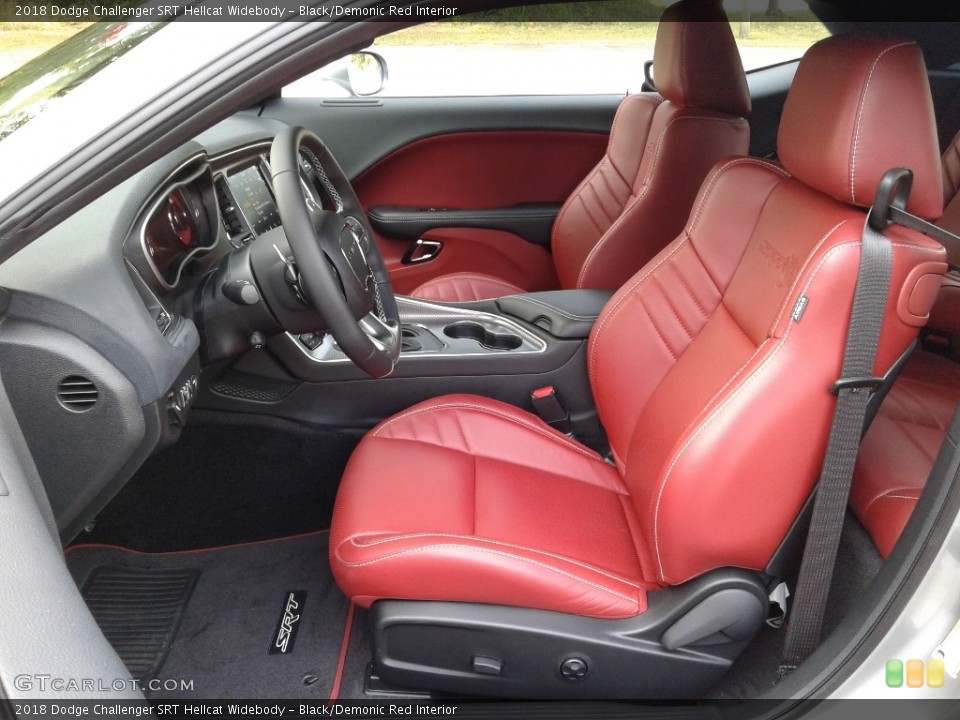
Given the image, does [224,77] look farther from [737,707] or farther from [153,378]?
[737,707]

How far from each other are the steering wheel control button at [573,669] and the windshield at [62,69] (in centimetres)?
106

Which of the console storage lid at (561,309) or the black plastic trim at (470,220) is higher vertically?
the console storage lid at (561,309)

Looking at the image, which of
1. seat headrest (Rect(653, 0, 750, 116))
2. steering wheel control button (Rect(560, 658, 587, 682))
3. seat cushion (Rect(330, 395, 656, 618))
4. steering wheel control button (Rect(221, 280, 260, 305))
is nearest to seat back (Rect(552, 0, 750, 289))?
seat headrest (Rect(653, 0, 750, 116))

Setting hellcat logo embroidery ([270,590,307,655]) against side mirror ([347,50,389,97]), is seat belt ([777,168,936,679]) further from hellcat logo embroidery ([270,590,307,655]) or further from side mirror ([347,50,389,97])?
side mirror ([347,50,389,97])

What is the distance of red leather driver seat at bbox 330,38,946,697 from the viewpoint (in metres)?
1.18

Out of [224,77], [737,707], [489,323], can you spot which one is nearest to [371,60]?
[489,323]

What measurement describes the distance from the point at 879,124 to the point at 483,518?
0.86 m

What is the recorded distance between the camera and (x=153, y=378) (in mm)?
1246

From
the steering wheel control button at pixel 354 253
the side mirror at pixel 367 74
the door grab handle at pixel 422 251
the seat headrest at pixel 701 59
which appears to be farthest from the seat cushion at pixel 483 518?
the side mirror at pixel 367 74

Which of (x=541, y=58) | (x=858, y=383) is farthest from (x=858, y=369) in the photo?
(x=541, y=58)

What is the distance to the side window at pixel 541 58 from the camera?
233cm

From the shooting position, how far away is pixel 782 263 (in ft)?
4.41

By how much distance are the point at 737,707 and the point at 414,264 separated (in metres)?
1.98

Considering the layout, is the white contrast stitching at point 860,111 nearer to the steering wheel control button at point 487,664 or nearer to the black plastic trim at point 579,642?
the black plastic trim at point 579,642
